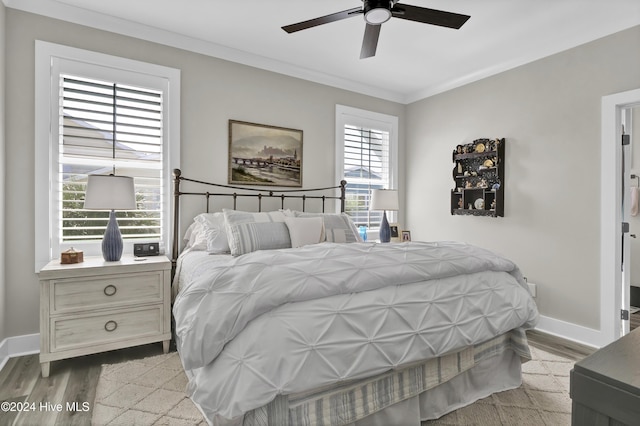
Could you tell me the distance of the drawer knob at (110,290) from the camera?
2475mm

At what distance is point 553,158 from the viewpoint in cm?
334

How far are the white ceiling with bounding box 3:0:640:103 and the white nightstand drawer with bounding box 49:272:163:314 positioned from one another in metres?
2.13

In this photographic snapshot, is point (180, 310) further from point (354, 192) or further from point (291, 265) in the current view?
point (354, 192)

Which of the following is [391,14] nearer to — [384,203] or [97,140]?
[384,203]

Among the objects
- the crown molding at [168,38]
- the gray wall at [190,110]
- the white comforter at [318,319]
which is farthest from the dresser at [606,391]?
the crown molding at [168,38]

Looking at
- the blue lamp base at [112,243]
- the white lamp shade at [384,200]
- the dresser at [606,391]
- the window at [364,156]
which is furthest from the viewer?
the window at [364,156]

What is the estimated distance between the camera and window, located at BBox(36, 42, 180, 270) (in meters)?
2.73

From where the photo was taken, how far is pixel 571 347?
3014 millimetres

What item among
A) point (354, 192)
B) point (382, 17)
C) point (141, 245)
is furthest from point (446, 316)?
point (354, 192)

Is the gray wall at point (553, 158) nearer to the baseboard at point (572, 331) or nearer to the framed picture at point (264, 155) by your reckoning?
the baseboard at point (572, 331)

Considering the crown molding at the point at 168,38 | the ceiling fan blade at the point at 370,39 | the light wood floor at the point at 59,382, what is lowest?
the light wood floor at the point at 59,382

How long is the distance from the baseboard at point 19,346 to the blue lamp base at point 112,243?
0.93 metres

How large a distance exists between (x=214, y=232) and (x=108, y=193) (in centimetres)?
83

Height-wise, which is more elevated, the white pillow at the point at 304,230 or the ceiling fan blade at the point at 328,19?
the ceiling fan blade at the point at 328,19
